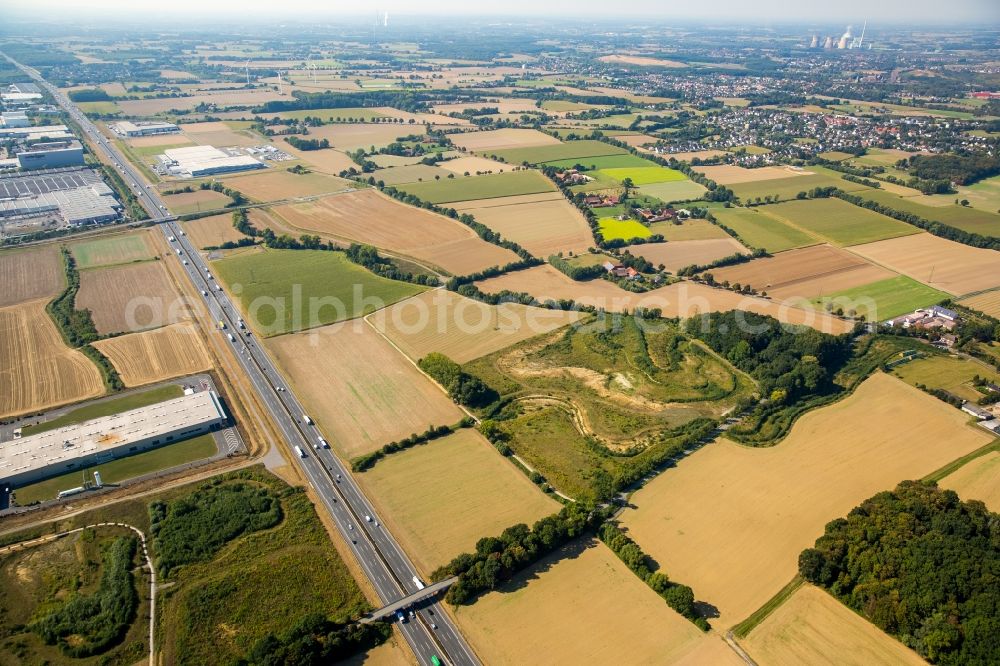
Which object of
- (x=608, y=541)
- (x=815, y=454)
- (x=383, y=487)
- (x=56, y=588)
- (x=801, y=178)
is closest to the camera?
(x=56, y=588)

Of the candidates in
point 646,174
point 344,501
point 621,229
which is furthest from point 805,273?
point 344,501

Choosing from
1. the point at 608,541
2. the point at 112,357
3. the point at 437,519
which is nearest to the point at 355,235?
the point at 112,357

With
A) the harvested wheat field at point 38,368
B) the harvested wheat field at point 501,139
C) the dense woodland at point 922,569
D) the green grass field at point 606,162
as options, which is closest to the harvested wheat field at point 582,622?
the dense woodland at point 922,569

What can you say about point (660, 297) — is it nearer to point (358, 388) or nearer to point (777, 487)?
point (777, 487)

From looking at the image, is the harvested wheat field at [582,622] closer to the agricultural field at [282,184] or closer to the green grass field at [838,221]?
the green grass field at [838,221]

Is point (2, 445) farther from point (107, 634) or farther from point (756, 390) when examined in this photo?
point (756, 390)
